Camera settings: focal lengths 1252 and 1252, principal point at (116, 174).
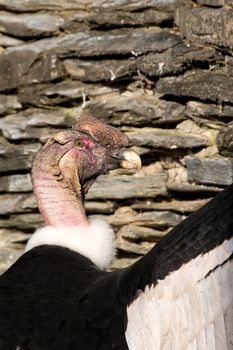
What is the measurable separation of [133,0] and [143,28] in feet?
0.54

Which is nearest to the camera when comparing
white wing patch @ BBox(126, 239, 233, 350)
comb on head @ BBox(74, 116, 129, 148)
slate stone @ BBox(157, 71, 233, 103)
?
white wing patch @ BBox(126, 239, 233, 350)

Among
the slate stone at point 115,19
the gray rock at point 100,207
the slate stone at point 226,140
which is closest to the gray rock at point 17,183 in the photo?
the gray rock at point 100,207

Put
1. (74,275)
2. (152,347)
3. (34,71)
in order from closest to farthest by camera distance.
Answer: (152,347) < (74,275) < (34,71)

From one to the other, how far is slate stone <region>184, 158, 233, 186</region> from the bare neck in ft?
3.27

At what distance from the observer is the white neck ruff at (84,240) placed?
5770 mm

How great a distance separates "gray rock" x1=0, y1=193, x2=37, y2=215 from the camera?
7258 mm

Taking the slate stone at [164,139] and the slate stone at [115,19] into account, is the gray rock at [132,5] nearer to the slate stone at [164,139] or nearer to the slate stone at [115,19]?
the slate stone at [115,19]

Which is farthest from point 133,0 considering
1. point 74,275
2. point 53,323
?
point 53,323

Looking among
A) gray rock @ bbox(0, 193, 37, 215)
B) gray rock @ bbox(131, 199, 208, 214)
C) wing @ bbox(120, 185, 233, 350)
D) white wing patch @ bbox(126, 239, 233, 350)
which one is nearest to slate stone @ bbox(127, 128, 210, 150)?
gray rock @ bbox(131, 199, 208, 214)

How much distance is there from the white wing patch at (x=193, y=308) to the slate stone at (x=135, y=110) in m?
2.46

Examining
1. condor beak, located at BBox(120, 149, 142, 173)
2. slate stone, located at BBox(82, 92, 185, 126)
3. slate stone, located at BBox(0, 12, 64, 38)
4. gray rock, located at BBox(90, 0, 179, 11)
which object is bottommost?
slate stone, located at BBox(82, 92, 185, 126)

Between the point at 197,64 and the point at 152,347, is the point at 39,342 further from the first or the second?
the point at 197,64

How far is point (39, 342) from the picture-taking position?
462 centimetres

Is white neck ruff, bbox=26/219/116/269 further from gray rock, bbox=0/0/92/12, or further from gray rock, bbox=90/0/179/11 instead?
gray rock, bbox=0/0/92/12
